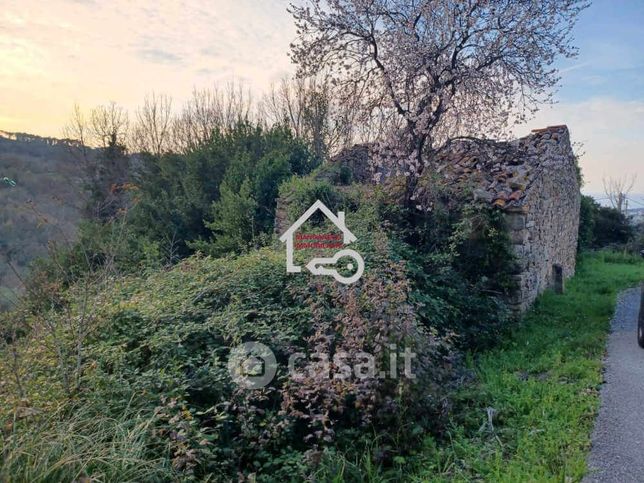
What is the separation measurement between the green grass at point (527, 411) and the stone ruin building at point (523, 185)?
4.70 feet

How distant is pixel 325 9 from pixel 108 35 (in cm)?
414

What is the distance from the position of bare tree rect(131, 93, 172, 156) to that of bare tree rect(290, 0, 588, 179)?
13656mm

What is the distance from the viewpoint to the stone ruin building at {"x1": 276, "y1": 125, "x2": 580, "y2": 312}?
24.0ft

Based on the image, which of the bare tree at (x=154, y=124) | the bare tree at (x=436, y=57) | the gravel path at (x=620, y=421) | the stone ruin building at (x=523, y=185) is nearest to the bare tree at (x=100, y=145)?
the bare tree at (x=154, y=124)

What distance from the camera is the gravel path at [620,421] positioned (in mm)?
3027

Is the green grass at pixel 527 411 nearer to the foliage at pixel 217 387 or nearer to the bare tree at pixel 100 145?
the foliage at pixel 217 387

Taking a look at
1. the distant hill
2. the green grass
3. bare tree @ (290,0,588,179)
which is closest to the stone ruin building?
bare tree @ (290,0,588,179)

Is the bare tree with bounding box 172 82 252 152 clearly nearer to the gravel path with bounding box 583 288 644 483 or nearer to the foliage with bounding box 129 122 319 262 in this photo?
the foliage with bounding box 129 122 319 262

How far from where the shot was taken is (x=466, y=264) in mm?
7395

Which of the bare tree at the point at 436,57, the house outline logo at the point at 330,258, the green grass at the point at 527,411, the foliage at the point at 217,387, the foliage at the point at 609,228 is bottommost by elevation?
the green grass at the point at 527,411

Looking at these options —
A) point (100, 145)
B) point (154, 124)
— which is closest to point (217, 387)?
point (100, 145)

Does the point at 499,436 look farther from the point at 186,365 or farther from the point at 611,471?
the point at 186,365

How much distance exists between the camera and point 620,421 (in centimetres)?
373

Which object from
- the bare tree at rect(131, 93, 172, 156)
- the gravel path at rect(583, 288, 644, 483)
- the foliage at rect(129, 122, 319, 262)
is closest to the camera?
the gravel path at rect(583, 288, 644, 483)
